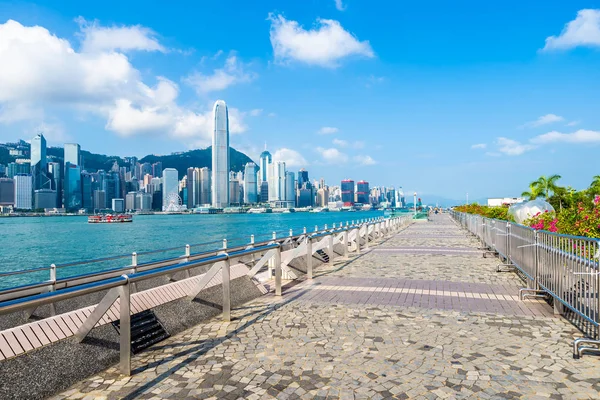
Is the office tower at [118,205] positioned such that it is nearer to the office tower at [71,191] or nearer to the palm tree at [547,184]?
the office tower at [71,191]

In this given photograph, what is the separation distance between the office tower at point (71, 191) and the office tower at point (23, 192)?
1255cm

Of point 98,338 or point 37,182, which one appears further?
point 37,182

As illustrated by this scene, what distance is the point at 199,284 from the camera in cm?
587

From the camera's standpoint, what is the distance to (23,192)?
6388 inches

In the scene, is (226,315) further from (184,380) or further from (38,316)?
(38,316)

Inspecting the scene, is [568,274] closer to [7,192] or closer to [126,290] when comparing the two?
[126,290]

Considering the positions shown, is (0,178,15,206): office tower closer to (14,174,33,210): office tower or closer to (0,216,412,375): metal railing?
(14,174,33,210): office tower

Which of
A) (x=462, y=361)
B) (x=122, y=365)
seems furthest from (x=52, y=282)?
(x=462, y=361)

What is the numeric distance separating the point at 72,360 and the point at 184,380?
114cm

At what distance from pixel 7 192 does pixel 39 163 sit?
63.1 ft

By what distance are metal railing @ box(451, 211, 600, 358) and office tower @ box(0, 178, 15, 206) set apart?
638ft

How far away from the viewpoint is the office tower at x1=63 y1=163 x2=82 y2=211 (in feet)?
560

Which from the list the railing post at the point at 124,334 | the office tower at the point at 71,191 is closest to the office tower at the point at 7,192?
the office tower at the point at 71,191

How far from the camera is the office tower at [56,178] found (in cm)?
17075
